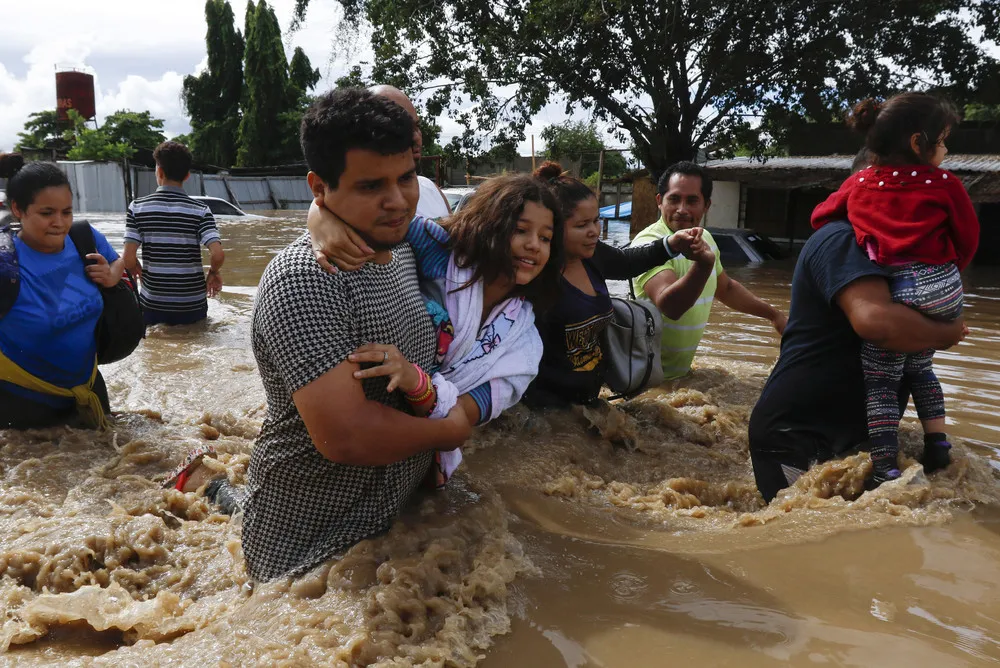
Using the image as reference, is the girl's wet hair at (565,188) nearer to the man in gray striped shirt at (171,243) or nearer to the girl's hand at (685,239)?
the girl's hand at (685,239)

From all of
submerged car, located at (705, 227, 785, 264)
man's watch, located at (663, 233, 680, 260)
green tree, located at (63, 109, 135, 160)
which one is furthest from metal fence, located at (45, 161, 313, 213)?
man's watch, located at (663, 233, 680, 260)

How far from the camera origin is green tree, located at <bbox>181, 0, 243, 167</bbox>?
4128 cm

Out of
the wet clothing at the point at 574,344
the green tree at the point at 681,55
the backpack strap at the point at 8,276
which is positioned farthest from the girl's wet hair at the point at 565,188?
the green tree at the point at 681,55

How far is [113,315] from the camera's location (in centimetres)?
417

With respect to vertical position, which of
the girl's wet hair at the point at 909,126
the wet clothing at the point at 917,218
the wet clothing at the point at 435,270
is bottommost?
the wet clothing at the point at 435,270

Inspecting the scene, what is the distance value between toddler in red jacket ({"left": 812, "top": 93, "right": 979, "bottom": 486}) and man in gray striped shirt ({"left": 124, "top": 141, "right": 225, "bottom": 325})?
16.5ft

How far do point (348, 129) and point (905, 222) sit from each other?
1.95 m

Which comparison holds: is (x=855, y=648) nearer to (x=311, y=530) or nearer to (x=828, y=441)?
(x=828, y=441)

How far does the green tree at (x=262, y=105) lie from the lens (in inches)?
1485

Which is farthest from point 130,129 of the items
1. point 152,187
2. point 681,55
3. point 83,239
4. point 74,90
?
point 83,239

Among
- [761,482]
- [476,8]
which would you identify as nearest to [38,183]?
[761,482]

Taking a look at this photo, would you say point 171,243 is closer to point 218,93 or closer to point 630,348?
point 630,348

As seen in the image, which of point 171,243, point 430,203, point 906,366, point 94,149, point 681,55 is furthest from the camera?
point 94,149

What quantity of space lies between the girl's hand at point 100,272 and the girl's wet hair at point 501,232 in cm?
229
